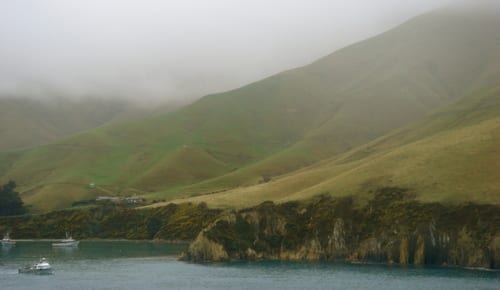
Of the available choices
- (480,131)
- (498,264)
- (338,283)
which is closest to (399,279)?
(338,283)

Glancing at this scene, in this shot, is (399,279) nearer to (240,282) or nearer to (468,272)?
(468,272)

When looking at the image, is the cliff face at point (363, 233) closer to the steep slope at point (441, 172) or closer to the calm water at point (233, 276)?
the steep slope at point (441, 172)

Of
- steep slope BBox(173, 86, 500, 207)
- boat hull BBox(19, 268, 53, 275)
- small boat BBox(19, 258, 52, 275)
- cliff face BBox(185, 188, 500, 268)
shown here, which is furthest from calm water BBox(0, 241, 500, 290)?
steep slope BBox(173, 86, 500, 207)

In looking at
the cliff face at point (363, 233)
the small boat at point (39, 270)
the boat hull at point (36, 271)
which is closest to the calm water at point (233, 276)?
the boat hull at point (36, 271)

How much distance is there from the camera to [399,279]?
119 m

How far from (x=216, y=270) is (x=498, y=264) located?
52.6m

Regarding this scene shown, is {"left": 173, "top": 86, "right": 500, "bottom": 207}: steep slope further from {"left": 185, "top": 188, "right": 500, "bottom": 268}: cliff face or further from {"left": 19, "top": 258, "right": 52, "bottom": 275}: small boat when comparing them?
{"left": 19, "top": 258, "right": 52, "bottom": 275}: small boat

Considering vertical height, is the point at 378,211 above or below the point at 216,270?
above

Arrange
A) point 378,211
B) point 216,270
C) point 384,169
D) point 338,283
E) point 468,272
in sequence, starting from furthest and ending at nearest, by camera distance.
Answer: point 384,169
point 378,211
point 216,270
point 468,272
point 338,283

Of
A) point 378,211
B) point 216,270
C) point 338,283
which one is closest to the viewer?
→ point 338,283

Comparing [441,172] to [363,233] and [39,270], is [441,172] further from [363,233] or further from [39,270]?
[39,270]

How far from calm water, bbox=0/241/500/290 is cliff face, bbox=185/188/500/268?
6.31 meters

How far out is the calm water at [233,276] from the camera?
115 m

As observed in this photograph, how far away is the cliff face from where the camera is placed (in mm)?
133250
